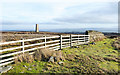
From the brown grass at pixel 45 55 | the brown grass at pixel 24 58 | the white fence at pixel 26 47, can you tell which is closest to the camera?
the white fence at pixel 26 47

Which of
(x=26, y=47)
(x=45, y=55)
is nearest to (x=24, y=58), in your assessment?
(x=45, y=55)

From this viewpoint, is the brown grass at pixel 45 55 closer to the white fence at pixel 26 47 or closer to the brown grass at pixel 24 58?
the brown grass at pixel 24 58

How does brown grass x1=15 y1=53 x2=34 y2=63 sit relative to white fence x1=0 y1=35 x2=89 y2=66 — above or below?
below

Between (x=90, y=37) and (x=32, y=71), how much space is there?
1354 centimetres

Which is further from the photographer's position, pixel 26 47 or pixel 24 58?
pixel 26 47

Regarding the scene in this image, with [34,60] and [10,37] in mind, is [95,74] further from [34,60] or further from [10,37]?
[10,37]

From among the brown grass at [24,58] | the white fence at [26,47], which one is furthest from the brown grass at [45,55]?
the white fence at [26,47]

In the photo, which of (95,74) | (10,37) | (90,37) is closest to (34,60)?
(95,74)

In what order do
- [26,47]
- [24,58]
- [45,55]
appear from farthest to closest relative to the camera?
1. [26,47]
2. [45,55]
3. [24,58]

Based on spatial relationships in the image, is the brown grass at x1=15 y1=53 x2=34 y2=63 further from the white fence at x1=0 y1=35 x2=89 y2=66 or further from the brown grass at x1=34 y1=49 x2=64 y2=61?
the brown grass at x1=34 y1=49 x2=64 y2=61

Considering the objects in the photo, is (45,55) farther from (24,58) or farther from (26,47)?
(26,47)

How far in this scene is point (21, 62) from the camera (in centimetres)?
711

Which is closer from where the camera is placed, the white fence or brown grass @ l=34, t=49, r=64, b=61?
the white fence

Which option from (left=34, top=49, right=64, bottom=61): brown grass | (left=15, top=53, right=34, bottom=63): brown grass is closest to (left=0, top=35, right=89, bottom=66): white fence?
(left=15, top=53, right=34, bottom=63): brown grass
